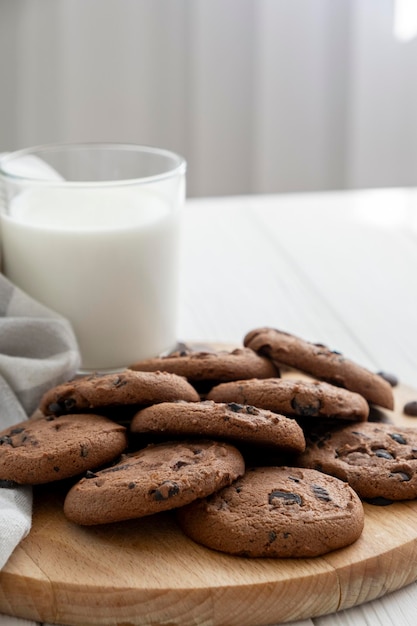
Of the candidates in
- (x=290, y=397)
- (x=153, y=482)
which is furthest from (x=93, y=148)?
(x=153, y=482)

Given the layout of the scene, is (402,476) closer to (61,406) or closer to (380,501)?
(380,501)

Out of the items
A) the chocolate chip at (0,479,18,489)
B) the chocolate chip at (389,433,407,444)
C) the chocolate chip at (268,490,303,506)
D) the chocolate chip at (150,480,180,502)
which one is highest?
the chocolate chip at (150,480,180,502)

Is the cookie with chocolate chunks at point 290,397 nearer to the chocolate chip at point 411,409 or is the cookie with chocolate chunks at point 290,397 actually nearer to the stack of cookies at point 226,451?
the stack of cookies at point 226,451

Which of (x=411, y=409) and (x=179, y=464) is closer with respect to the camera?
(x=179, y=464)

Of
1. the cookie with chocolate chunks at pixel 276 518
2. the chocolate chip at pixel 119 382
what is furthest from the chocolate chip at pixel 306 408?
the chocolate chip at pixel 119 382

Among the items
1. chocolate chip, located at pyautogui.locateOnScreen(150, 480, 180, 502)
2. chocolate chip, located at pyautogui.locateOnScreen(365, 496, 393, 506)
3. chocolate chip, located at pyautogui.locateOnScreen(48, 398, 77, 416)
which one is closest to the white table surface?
chocolate chip, located at pyautogui.locateOnScreen(365, 496, 393, 506)

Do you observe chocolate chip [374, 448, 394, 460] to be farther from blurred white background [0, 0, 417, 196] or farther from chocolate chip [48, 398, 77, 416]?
blurred white background [0, 0, 417, 196]
